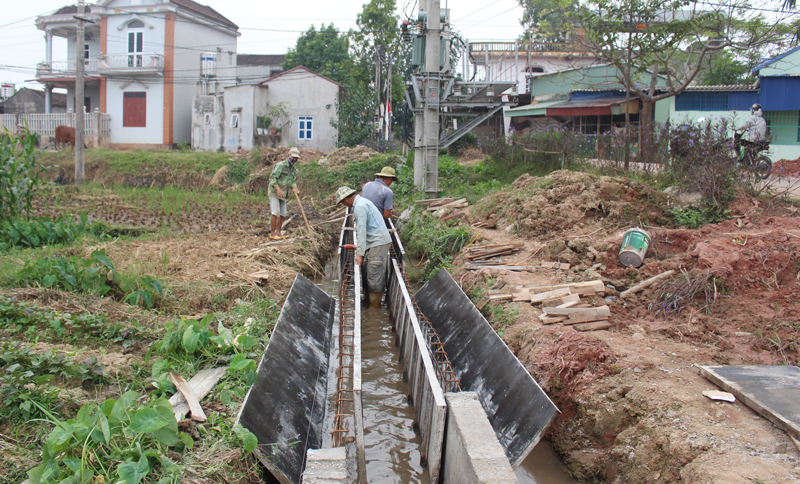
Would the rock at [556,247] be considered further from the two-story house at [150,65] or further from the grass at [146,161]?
the two-story house at [150,65]

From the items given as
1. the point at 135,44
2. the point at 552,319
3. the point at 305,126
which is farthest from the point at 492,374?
the point at 135,44

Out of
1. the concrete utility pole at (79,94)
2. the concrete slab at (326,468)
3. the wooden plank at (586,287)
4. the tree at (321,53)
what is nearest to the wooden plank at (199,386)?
the concrete slab at (326,468)

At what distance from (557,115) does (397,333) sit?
18240mm

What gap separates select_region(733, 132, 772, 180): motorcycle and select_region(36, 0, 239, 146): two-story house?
84.7 feet

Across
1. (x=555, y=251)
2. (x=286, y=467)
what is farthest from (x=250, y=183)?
(x=286, y=467)

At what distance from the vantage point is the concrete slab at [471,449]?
3.21 m

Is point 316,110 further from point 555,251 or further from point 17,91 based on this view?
point 17,91

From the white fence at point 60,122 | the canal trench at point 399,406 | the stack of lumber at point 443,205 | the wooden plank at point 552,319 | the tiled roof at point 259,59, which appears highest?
the tiled roof at point 259,59

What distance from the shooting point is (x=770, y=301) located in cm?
546

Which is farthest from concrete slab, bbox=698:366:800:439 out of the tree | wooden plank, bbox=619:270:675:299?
the tree

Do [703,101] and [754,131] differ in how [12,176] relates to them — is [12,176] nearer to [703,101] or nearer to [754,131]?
[754,131]

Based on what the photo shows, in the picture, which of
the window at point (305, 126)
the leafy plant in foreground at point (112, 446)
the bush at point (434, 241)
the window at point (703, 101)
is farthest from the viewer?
the window at point (305, 126)

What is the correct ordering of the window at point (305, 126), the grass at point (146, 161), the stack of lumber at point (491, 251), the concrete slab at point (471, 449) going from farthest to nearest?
the window at point (305, 126) → the grass at point (146, 161) → the stack of lumber at point (491, 251) → the concrete slab at point (471, 449)

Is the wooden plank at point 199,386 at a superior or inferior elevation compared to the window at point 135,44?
inferior
